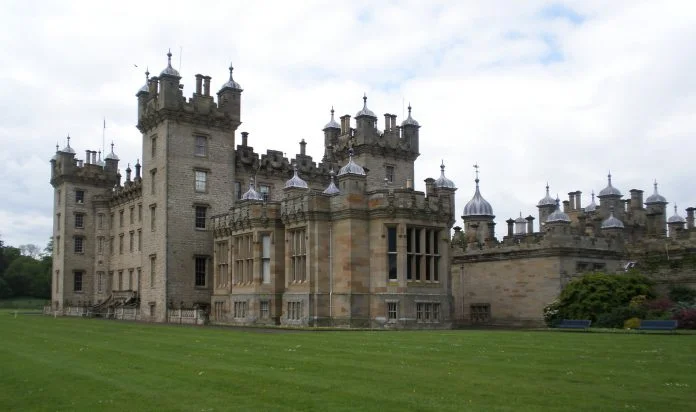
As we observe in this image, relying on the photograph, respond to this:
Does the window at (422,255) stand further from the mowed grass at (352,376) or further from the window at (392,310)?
the mowed grass at (352,376)

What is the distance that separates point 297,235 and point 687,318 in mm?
18850

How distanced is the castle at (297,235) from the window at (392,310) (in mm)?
97

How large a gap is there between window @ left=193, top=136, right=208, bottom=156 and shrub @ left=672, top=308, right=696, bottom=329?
31.1 metres

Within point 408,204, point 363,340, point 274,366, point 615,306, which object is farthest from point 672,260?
point 274,366

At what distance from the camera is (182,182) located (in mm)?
48219

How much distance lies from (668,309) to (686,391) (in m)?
21.8

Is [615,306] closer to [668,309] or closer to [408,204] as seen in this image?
[668,309]

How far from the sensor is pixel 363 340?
24.0m

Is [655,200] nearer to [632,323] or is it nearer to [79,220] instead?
[632,323]

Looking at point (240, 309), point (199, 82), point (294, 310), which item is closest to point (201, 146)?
point (199, 82)

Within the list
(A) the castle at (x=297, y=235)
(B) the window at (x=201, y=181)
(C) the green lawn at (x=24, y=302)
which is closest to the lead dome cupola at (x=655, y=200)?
(A) the castle at (x=297, y=235)

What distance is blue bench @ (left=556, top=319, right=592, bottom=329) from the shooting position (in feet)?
107

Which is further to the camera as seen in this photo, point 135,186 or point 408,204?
point 135,186

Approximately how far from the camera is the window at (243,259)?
4191cm
